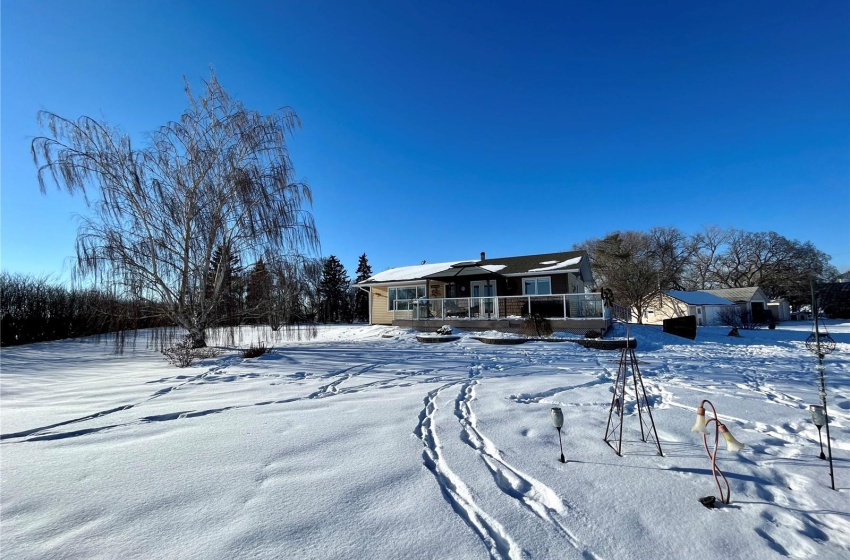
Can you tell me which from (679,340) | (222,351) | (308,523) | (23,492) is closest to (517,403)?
(308,523)

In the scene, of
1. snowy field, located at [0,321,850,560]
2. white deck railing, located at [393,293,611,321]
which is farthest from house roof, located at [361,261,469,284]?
snowy field, located at [0,321,850,560]

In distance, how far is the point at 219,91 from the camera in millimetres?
10508

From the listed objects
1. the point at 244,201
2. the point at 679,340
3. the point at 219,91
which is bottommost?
the point at 679,340

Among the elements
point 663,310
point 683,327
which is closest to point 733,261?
point 663,310

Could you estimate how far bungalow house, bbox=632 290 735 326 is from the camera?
27.6 metres

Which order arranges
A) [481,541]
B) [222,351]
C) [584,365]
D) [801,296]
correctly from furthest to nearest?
1. [801,296]
2. [222,351]
3. [584,365]
4. [481,541]

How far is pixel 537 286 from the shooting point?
18031 mm

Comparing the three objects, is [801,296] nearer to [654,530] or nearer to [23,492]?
[654,530]

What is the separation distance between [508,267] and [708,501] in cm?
1708

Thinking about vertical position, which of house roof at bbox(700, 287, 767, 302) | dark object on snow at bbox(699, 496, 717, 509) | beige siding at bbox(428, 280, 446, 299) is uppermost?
beige siding at bbox(428, 280, 446, 299)

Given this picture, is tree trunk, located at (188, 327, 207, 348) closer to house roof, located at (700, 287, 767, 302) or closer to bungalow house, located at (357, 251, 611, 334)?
bungalow house, located at (357, 251, 611, 334)

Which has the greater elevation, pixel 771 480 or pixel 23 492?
pixel 23 492

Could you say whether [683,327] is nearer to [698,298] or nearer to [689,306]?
[689,306]

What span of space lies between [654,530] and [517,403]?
2652 millimetres
